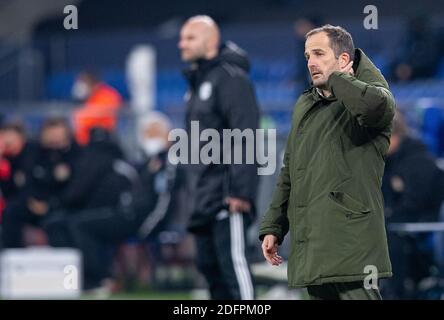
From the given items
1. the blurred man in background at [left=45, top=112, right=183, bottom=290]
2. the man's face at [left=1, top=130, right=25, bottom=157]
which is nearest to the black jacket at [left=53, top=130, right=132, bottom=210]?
the blurred man in background at [left=45, top=112, right=183, bottom=290]

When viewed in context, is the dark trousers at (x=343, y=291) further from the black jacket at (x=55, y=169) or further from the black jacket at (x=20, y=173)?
the black jacket at (x=20, y=173)

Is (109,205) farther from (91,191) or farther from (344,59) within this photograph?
(344,59)

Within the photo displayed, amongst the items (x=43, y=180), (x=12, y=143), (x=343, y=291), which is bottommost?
(x=343, y=291)

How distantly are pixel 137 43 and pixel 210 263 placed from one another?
1072 centimetres

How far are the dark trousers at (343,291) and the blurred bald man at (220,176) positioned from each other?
2014mm

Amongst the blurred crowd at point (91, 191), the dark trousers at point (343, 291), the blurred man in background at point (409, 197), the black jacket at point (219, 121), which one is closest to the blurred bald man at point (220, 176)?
the black jacket at point (219, 121)

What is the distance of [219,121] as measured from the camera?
8453mm

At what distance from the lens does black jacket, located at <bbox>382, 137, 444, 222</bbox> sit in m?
10.5

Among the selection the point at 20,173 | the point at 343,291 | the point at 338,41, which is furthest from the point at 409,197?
the point at 338,41

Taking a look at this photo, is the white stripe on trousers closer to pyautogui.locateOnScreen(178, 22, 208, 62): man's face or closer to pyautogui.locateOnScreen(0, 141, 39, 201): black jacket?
pyautogui.locateOnScreen(178, 22, 208, 62): man's face

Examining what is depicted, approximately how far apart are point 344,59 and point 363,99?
355 millimetres

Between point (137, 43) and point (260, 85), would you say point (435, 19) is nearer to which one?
point (260, 85)

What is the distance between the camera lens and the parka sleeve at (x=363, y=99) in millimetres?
5691

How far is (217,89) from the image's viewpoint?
27.9 feet
